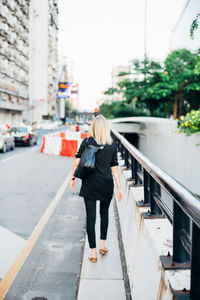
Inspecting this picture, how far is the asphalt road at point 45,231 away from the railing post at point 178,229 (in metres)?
1.60

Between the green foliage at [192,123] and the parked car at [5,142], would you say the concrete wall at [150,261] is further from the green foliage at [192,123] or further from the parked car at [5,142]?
the parked car at [5,142]

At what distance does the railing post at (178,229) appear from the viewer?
247 cm

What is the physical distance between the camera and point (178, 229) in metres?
2.51

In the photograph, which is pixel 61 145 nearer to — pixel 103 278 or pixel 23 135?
pixel 23 135

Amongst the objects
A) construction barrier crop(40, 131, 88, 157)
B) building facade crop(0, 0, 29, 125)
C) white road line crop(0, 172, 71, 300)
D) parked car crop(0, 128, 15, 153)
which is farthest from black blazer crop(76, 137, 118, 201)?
building facade crop(0, 0, 29, 125)

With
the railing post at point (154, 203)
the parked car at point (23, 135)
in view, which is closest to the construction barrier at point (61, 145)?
the parked car at point (23, 135)

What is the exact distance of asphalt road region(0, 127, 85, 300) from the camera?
396cm

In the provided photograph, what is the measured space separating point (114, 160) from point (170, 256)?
198cm

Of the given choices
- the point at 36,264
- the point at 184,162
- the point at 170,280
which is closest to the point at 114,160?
the point at 36,264

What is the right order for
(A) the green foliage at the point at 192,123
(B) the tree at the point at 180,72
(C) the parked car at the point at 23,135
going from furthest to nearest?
(B) the tree at the point at 180,72 < (C) the parked car at the point at 23,135 < (A) the green foliage at the point at 192,123

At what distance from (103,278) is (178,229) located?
1.73 metres

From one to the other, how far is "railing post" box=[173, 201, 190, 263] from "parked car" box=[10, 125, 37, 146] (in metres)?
24.8

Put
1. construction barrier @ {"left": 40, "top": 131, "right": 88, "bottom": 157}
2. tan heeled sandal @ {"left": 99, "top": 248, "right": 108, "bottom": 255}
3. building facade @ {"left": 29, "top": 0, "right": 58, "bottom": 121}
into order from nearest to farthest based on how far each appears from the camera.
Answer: tan heeled sandal @ {"left": 99, "top": 248, "right": 108, "bottom": 255} → construction barrier @ {"left": 40, "top": 131, "right": 88, "bottom": 157} → building facade @ {"left": 29, "top": 0, "right": 58, "bottom": 121}

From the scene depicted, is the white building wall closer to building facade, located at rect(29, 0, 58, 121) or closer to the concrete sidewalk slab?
building facade, located at rect(29, 0, 58, 121)
